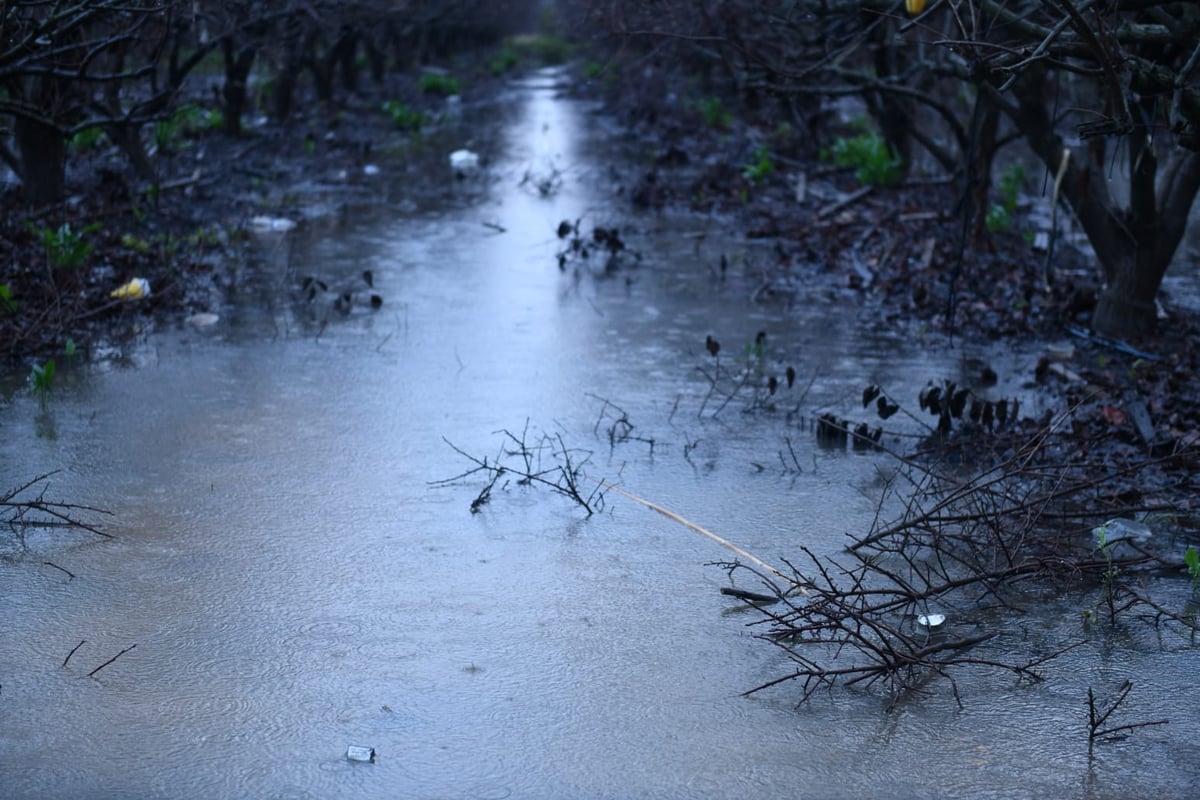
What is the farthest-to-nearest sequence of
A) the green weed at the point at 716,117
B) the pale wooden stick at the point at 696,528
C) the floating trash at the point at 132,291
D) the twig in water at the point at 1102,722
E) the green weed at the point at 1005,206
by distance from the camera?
the green weed at the point at 716,117 < the green weed at the point at 1005,206 < the floating trash at the point at 132,291 < the pale wooden stick at the point at 696,528 < the twig in water at the point at 1102,722

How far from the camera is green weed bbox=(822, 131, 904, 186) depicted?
1367 cm

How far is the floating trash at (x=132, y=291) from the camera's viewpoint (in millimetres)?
8627

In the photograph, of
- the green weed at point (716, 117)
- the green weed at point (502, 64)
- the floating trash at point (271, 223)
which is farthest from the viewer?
the green weed at point (502, 64)

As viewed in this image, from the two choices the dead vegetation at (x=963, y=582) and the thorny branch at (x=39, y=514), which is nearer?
the dead vegetation at (x=963, y=582)

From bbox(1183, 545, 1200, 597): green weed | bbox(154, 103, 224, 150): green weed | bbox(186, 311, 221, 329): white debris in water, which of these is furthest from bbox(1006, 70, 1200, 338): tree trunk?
bbox(154, 103, 224, 150): green weed

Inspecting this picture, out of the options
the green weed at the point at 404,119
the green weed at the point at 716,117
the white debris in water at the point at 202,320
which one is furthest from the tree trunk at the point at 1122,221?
the green weed at the point at 404,119

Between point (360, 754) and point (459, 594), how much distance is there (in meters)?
1.14

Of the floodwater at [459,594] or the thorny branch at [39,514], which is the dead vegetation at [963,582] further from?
the thorny branch at [39,514]

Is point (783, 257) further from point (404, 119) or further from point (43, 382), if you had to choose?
point (404, 119)

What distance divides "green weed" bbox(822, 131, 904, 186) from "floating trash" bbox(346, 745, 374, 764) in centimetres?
1132

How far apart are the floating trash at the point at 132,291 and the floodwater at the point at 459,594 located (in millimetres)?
671

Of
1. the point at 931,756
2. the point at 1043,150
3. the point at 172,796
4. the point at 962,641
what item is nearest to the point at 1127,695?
the point at 962,641

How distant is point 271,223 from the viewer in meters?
12.2

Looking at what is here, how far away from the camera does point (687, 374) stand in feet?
24.6
